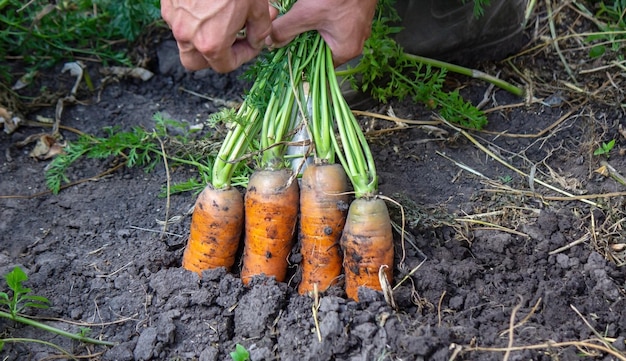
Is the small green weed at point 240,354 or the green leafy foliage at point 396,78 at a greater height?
the green leafy foliage at point 396,78

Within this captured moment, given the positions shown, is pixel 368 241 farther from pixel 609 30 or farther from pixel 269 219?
pixel 609 30

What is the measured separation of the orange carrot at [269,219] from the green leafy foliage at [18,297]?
47 cm

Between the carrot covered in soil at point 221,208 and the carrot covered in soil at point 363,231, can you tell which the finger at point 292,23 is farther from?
the carrot covered in soil at point 363,231

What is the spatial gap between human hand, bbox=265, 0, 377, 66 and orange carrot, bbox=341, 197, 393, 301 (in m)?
0.38

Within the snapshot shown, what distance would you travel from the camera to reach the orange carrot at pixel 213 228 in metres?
1.69

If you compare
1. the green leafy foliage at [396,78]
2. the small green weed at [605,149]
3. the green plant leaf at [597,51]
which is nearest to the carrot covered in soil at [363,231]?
the green leafy foliage at [396,78]

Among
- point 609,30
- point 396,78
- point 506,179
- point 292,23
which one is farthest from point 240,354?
point 609,30

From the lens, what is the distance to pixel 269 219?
65.7 inches

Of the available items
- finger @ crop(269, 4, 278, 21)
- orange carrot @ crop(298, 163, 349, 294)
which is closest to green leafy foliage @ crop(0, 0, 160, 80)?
finger @ crop(269, 4, 278, 21)

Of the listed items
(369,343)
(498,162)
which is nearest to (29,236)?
(369,343)

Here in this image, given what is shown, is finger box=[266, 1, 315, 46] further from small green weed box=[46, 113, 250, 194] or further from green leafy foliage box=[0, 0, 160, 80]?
green leafy foliage box=[0, 0, 160, 80]

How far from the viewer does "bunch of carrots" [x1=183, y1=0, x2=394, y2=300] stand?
160 centimetres

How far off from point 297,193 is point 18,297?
684 millimetres

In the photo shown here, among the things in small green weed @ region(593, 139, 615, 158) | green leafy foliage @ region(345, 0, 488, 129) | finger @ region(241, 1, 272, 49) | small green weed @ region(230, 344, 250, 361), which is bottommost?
small green weed @ region(230, 344, 250, 361)
